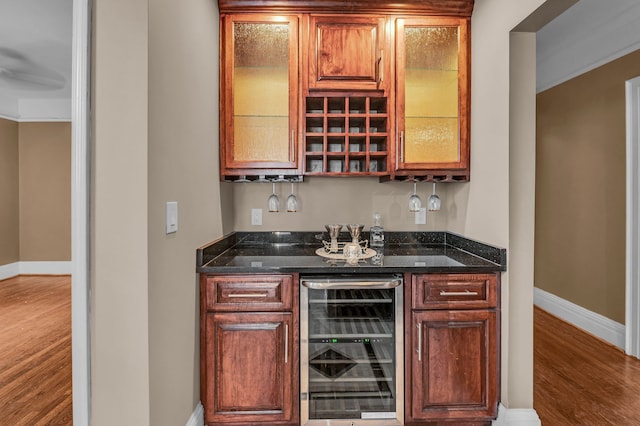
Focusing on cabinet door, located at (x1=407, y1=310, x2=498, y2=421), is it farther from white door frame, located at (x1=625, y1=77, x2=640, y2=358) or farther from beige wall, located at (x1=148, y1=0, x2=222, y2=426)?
white door frame, located at (x1=625, y1=77, x2=640, y2=358)

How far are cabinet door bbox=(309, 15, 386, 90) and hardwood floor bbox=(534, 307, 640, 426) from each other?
220 centimetres

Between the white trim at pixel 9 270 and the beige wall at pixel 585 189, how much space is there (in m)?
3.84

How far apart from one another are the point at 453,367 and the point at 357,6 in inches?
84.5

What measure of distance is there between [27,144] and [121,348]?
30.5 inches

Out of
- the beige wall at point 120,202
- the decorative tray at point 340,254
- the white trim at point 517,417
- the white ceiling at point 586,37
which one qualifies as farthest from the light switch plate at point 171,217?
the white ceiling at point 586,37

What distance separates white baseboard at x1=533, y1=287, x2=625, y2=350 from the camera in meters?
2.95

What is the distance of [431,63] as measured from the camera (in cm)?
226

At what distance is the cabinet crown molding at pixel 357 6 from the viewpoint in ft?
7.13

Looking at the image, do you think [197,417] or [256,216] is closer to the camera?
[197,417]

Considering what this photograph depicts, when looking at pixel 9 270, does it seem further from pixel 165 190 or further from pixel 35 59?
pixel 35 59

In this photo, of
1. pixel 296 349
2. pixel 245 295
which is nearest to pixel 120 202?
pixel 245 295

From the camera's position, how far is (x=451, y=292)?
190 centimetres

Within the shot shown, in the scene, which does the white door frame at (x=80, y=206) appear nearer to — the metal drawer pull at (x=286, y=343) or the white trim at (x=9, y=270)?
the white trim at (x=9, y=270)

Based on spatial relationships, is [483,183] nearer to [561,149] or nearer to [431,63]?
[431,63]
